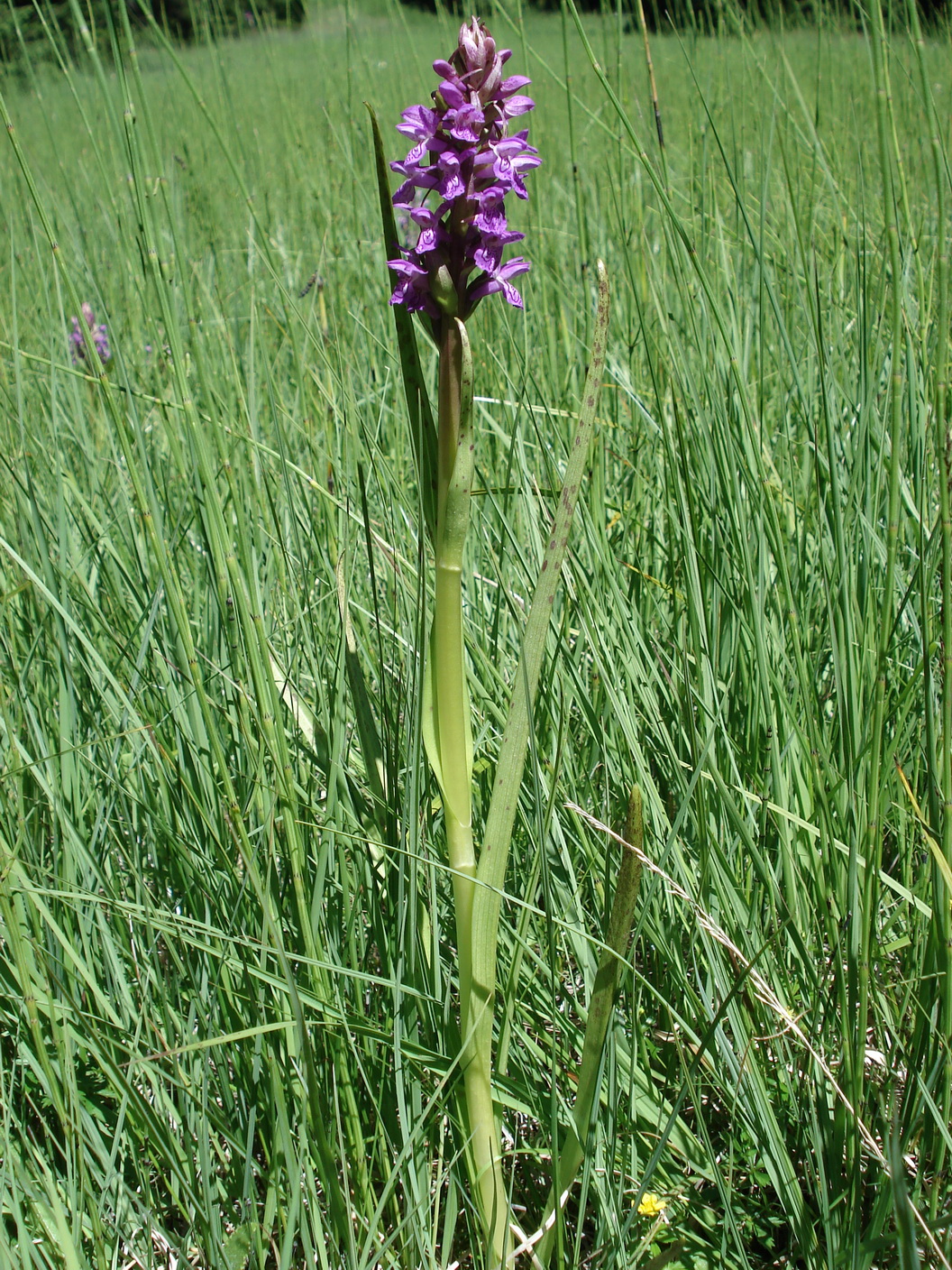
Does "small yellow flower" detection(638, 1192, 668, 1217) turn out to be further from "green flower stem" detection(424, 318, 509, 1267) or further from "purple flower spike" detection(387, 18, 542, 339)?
"purple flower spike" detection(387, 18, 542, 339)

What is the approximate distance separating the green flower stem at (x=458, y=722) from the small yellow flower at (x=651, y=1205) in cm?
15

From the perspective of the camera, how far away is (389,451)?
1935 mm

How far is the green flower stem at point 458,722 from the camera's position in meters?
0.77

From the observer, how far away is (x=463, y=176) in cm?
78

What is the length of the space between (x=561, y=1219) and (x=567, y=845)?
1.40 ft

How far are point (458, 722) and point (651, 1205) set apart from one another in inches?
20.6

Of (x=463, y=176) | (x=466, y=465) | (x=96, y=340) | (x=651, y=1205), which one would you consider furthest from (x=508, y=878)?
(x=96, y=340)

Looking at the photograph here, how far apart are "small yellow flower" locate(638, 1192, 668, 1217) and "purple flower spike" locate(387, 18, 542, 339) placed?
2.79ft

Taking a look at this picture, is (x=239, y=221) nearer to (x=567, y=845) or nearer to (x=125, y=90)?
(x=125, y=90)

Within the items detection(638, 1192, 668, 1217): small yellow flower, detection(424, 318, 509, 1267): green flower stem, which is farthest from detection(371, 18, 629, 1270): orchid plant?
detection(638, 1192, 668, 1217): small yellow flower

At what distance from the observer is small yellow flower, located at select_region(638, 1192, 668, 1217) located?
865 millimetres

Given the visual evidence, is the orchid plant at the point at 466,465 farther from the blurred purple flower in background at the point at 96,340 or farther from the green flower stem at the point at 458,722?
the blurred purple flower in background at the point at 96,340

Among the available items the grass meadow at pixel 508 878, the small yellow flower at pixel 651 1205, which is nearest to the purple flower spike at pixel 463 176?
the grass meadow at pixel 508 878

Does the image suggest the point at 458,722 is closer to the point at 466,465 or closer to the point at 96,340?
the point at 466,465
